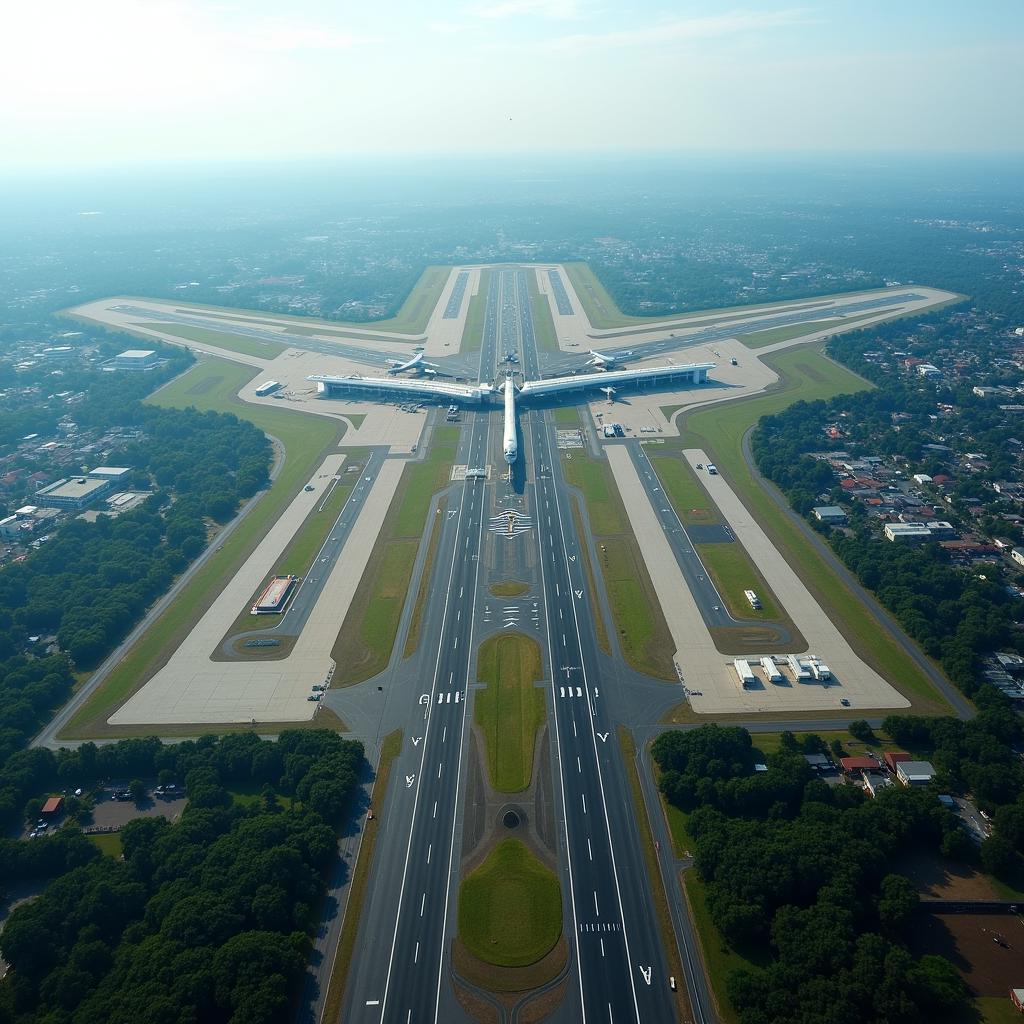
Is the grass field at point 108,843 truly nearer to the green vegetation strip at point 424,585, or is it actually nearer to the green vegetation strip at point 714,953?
the green vegetation strip at point 424,585

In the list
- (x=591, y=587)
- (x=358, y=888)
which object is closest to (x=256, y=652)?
(x=358, y=888)

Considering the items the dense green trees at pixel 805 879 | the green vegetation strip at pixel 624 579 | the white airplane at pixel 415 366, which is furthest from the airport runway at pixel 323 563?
the white airplane at pixel 415 366

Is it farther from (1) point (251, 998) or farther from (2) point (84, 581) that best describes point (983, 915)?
(2) point (84, 581)

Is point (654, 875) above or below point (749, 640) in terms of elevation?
above

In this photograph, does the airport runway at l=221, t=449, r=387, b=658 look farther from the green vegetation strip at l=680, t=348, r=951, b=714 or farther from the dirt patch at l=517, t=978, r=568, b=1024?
the green vegetation strip at l=680, t=348, r=951, b=714

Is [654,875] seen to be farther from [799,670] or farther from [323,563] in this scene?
[323,563]

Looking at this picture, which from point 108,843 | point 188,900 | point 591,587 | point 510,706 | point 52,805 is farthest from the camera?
point 591,587
